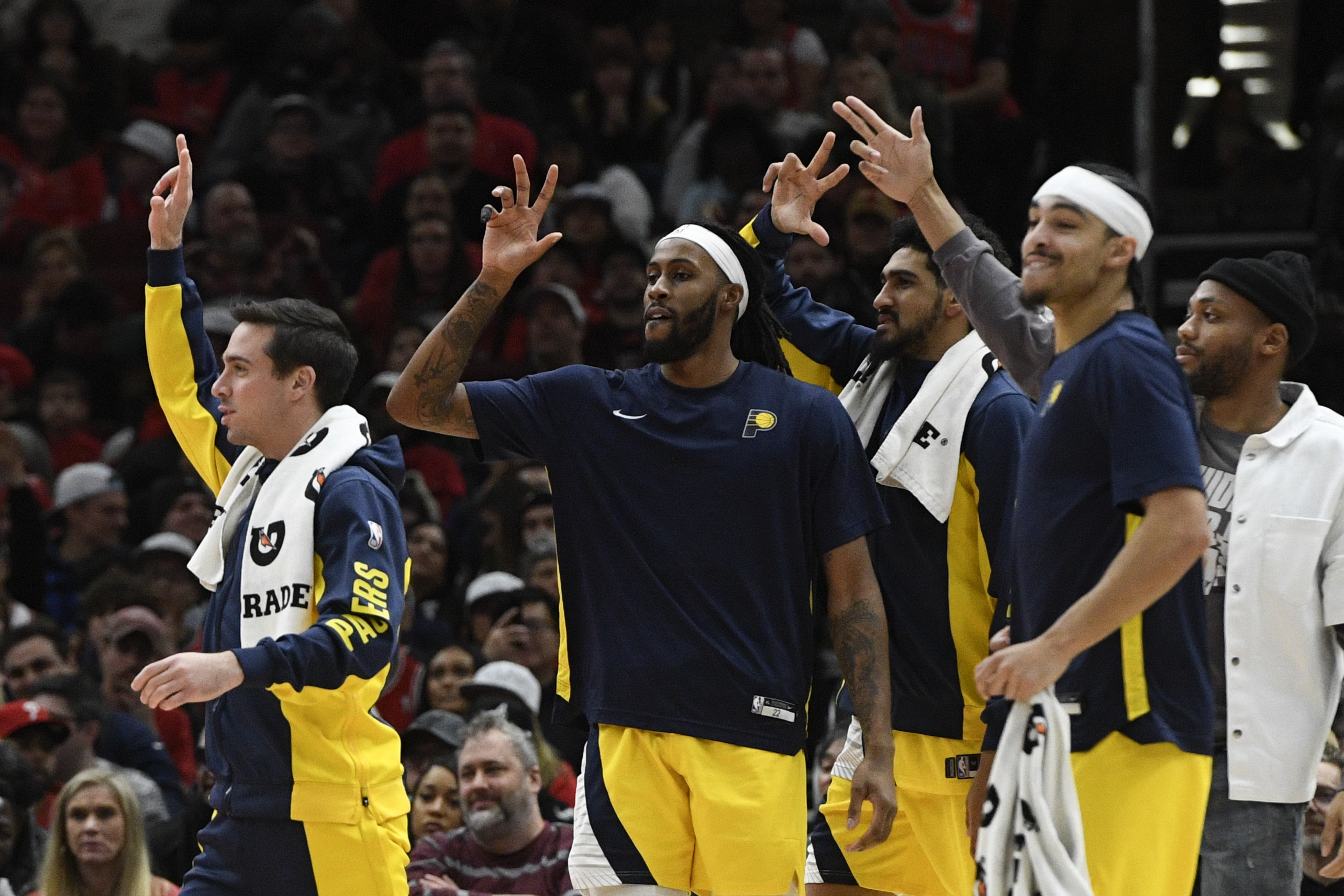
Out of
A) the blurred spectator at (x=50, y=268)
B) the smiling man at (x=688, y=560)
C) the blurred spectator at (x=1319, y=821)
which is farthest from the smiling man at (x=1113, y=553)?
the blurred spectator at (x=50, y=268)

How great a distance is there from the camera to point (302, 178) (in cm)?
1258

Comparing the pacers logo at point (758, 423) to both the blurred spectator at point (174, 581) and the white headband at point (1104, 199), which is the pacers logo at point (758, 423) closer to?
the white headband at point (1104, 199)

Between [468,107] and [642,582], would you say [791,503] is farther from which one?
[468,107]

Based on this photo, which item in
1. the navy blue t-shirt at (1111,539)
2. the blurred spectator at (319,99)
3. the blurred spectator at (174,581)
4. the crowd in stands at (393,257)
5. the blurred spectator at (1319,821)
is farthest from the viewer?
the blurred spectator at (319,99)

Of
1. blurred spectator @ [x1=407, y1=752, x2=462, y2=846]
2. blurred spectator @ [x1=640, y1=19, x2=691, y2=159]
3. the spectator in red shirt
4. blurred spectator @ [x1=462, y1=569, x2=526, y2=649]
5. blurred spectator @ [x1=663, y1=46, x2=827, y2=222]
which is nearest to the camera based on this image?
blurred spectator @ [x1=407, y1=752, x2=462, y2=846]

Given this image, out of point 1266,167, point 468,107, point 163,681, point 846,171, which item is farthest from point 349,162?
point 163,681

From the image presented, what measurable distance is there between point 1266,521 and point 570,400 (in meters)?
1.83

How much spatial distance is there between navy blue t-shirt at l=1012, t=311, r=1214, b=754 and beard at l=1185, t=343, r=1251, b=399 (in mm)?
Answer: 1030

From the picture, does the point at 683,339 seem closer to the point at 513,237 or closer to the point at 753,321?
the point at 753,321

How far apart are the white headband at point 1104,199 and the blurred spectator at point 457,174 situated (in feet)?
26.9

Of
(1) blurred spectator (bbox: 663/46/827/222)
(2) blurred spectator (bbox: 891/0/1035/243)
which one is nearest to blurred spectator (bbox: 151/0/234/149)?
(1) blurred spectator (bbox: 663/46/827/222)

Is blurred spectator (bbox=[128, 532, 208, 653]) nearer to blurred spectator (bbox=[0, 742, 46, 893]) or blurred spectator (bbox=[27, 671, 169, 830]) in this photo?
blurred spectator (bbox=[27, 671, 169, 830])

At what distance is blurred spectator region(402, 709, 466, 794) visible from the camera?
26.2 feet

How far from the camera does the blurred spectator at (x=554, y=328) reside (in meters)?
10.6
